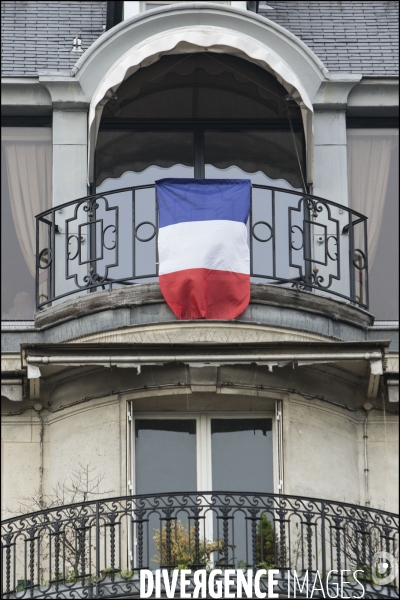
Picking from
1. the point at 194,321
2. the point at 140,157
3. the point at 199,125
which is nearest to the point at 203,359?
the point at 194,321

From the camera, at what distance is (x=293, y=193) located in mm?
20672

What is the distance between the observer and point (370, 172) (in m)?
21.9

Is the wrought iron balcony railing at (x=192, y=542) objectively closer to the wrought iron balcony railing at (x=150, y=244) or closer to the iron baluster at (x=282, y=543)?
the iron baluster at (x=282, y=543)

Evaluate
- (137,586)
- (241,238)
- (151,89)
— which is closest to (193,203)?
(241,238)

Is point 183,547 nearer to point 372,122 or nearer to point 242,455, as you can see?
point 242,455

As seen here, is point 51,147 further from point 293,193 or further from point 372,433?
point 372,433

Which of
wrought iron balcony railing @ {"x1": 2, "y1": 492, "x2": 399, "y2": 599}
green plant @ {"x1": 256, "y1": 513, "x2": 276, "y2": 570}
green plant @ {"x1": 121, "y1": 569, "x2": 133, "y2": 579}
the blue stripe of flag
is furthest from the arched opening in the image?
green plant @ {"x1": 121, "y1": 569, "x2": 133, "y2": 579}

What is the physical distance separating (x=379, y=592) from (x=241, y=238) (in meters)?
3.79

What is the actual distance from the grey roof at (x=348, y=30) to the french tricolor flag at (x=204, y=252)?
9.50ft

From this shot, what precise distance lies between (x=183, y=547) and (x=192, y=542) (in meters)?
0.12

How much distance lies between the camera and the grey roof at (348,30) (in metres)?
22.6

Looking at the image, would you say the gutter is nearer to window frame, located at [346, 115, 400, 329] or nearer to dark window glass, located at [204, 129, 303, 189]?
dark window glass, located at [204, 129, 303, 189]

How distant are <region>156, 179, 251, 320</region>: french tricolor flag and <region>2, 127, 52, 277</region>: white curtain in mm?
1710

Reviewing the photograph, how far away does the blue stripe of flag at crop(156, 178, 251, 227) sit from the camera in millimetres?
20391
